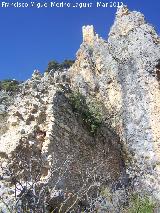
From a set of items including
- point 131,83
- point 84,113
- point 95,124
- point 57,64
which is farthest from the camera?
point 57,64

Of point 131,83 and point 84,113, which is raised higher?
point 131,83

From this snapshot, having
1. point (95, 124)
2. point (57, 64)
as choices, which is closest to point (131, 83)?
point (95, 124)

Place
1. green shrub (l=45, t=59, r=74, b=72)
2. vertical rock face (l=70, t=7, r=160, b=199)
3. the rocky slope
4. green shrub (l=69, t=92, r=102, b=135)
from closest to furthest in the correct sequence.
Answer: the rocky slope < green shrub (l=69, t=92, r=102, b=135) < vertical rock face (l=70, t=7, r=160, b=199) < green shrub (l=45, t=59, r=74, b=72)

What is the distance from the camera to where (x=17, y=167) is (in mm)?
9523

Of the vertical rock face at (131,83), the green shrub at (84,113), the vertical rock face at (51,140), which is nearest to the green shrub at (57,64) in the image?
the vertical rock face at (131,83)

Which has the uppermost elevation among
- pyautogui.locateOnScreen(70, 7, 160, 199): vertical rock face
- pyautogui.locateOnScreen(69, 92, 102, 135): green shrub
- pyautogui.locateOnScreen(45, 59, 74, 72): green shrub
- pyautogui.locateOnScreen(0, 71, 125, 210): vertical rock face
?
pyautogui.locateOnScreen(45, 59, 74, 72): green shrub

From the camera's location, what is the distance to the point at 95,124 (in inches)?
523

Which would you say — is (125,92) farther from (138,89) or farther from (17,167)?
(17,167)

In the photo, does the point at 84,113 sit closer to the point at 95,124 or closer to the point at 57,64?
the point at 95,124

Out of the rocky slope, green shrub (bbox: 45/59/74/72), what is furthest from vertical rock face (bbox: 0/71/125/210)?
green shrub (bbox: 45/59/74/72)

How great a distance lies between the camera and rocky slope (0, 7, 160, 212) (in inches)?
380

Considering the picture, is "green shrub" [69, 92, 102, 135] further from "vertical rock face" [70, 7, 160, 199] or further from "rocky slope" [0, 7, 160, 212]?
"vertical rock face" [70, 7, 160, 199]

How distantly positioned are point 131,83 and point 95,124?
4.45m

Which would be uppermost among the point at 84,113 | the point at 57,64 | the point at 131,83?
the point at 57,64
